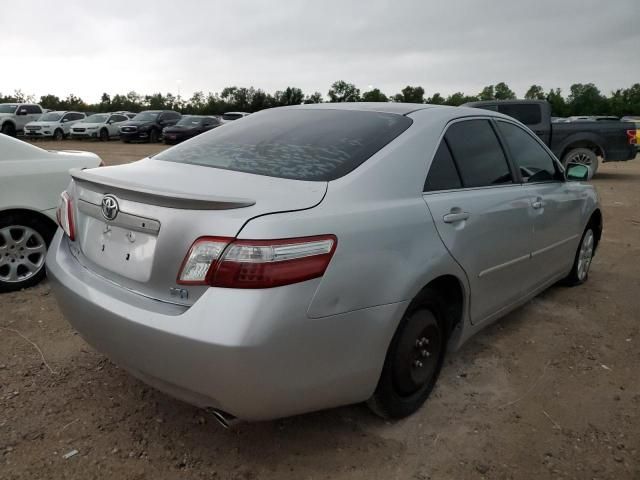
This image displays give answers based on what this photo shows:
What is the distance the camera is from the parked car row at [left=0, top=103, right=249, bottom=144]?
25533 millimetres

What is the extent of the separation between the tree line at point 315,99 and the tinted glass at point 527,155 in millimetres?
54590

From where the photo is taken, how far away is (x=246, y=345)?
1.87m

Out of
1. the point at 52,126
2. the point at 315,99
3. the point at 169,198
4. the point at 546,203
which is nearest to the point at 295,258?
the point at 169,198

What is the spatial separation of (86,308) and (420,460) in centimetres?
159

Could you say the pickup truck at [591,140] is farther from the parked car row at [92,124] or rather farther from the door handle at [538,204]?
the parked car row at [92,124]

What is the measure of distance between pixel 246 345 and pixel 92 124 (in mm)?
28009

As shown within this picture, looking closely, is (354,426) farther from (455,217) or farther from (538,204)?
(538,204)

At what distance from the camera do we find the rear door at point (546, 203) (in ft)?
11.8

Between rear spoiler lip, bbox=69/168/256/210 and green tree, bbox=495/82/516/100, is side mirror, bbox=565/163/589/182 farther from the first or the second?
green tree, bbox=495/82/516/100

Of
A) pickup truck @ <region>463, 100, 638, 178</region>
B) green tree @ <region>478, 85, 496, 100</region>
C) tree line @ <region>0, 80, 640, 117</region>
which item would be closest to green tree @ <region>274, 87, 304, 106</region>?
tree line @ <region>0, 80, 640, 117</region>

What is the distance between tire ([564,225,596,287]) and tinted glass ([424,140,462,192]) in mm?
2244

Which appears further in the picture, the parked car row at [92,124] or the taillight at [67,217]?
the parked car row at [92,124]

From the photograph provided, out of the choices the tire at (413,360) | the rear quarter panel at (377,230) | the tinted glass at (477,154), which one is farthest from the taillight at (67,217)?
the tinted glass at (477,154)

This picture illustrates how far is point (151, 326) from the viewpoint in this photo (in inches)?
80.0
